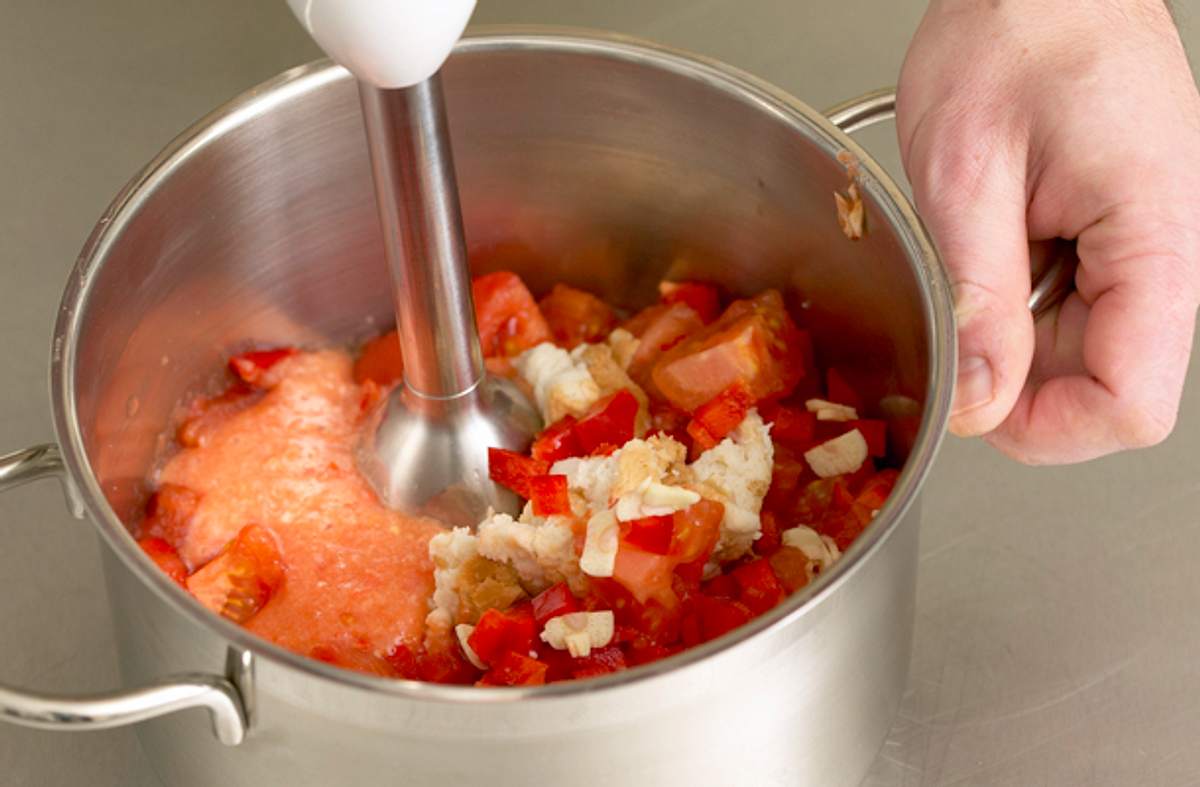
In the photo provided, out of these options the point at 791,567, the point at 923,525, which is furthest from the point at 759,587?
the point at 923,525

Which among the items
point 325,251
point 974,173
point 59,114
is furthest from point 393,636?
point 59,114

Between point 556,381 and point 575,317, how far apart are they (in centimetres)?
12

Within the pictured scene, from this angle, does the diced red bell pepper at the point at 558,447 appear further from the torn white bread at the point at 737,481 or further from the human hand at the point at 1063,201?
the human hand at the point at 1063,201

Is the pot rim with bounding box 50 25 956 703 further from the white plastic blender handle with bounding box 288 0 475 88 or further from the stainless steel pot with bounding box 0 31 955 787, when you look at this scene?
A: the white plastic blender handle with bounding box 288 0 475 88

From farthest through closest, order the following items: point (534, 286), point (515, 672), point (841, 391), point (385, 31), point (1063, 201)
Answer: point (534, 286) → point (841, 391) → point (1063, 201) → point (515, 672) → point (385, 31)

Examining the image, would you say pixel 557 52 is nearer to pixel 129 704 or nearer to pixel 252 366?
pixel 252 366

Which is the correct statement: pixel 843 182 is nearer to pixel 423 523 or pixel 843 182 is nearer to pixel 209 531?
pixel 423 523

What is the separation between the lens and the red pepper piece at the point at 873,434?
1.00 meters

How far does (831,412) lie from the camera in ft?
3.32

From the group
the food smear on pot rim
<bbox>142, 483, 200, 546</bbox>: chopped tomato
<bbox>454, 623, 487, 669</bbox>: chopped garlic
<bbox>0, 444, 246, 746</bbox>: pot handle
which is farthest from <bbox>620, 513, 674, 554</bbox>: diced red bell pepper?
<bbox>142, 483, 200, 546</bbox>: chopped tomato

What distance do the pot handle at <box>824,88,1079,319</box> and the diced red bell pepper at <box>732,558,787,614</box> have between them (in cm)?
24

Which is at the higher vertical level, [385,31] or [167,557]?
[385,31]

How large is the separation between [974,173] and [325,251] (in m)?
0.47

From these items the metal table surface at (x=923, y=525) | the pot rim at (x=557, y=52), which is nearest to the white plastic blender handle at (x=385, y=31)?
the pot rim at (x=557, y=52)
